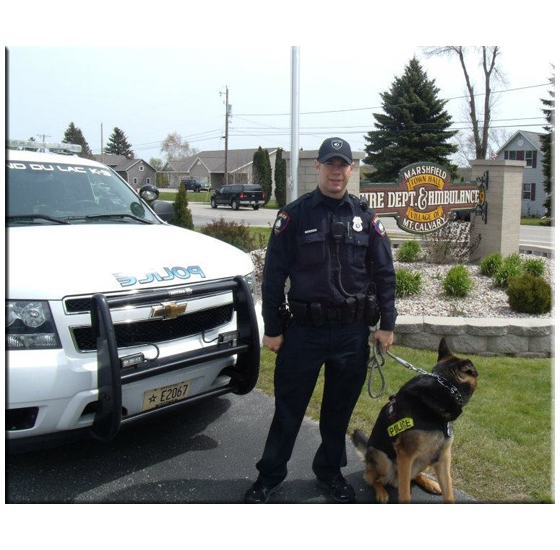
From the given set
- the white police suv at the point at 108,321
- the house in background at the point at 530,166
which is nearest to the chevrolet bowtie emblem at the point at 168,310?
the white police suv at the point at 108,321

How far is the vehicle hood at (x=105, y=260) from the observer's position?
118 inches

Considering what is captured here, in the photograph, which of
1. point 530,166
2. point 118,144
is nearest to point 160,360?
point 530,166

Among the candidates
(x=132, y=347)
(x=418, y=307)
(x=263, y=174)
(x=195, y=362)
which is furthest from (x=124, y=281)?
(x=263, y=174)

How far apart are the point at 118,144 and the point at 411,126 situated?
2332 inches

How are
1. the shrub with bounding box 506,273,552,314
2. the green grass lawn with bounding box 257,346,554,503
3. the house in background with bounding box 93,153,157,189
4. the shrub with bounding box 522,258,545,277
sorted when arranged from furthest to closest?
the house in background with bounding box 93,153,157,189 < the shrub with bounding box 522,258,545,277 < the shrub with bounding box 506,273,552,314 < the green grass lawn with bounding box 257,346,554,503

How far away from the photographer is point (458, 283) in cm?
701

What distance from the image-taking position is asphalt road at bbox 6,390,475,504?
327 cm

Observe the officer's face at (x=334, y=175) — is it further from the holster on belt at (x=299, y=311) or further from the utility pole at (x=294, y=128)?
the utility pole at (x=294, y=128)

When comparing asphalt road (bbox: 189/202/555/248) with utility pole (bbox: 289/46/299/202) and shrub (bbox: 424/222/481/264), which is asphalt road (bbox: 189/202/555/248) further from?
utility pole (bbox: 289/46/299/202)

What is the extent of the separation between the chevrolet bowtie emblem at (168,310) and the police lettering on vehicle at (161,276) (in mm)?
166

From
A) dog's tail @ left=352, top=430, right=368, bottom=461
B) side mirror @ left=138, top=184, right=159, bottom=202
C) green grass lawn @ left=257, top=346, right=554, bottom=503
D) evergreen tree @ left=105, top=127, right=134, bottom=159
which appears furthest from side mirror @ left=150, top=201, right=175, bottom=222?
evergreen tree @ left=105, top=127, right=134, bottom=159

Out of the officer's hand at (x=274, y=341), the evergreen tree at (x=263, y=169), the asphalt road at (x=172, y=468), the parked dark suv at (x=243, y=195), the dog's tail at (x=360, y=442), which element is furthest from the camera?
the evergreen tree at (x=263, y=169)

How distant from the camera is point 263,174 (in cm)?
4769

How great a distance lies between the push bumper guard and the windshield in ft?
4.49
